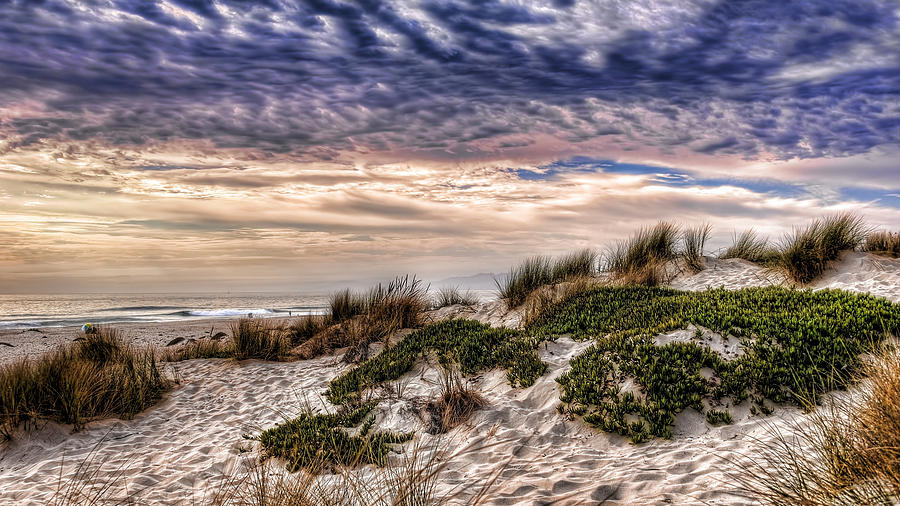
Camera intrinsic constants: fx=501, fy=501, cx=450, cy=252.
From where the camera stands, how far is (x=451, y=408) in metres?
→ 7.32

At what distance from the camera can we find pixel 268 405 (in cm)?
941

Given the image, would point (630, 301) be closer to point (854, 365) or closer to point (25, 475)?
point (854, 365)

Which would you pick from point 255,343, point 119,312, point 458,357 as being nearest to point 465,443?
point 458,357

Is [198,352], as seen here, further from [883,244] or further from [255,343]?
[883,244]

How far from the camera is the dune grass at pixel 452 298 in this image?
18.2 meters

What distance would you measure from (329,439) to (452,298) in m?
11.9

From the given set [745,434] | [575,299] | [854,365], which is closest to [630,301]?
[575,299]

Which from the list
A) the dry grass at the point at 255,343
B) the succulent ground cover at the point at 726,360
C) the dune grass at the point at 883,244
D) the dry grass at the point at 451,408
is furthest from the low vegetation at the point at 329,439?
the dune grass at the point at 883,244

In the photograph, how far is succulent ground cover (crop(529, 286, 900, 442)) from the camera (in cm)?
647

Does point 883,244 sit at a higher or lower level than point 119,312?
higher

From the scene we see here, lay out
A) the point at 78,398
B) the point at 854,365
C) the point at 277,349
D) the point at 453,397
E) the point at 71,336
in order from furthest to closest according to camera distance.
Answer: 1. the point at 71,336
2. the point at 277,349
3. the point at 78,398
4. the point at 453,397
5. the point at 854,365

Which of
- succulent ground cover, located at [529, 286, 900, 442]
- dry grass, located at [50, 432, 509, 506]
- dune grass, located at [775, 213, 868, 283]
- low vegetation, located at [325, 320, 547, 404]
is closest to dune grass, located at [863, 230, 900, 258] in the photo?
dune grass, located at [775, 213, 868, 283]

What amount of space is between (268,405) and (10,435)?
373 cm

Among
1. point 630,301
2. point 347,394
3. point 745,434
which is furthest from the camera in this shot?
point 630,301
